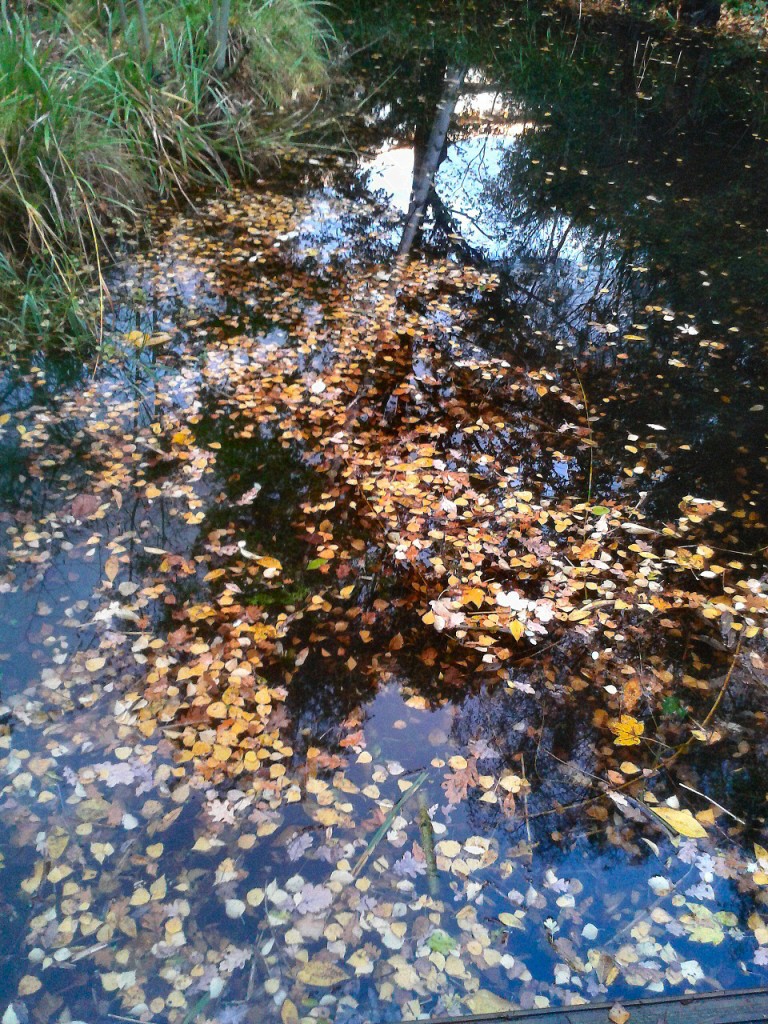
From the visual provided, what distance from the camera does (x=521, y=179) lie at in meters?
6.30

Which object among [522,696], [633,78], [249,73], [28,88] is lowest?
[522,696]

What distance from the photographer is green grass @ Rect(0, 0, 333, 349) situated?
4.16m

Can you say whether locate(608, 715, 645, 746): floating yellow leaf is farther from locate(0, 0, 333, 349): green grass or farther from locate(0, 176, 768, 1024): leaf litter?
locate(0, 0, 333, 349): green grass

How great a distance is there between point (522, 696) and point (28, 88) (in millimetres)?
4254

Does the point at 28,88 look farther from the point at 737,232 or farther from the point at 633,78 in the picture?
the point at 633,78

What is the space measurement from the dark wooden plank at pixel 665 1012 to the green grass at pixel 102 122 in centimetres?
366

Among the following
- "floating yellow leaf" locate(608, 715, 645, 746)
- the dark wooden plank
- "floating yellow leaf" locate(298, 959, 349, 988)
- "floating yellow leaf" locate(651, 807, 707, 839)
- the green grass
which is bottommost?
"floating yellow leaf" locate(298, 959, 349, 988)

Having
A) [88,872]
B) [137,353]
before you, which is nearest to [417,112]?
[137,353]

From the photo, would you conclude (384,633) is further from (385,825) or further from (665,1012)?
(665,1012)

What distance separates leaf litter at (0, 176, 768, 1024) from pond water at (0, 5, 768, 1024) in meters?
0.01

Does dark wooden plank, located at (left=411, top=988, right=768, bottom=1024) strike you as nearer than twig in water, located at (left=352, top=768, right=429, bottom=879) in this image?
Yes

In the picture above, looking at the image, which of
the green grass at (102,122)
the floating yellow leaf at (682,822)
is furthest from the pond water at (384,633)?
the green grass at (102,122)

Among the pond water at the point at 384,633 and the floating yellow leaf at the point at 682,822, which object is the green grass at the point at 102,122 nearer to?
the pond water at the point at 384,633

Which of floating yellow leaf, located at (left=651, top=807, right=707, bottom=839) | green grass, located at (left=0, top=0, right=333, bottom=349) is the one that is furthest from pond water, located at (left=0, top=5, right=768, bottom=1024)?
green grass, located at (left=0, top=0, right=333, bottom=349)
